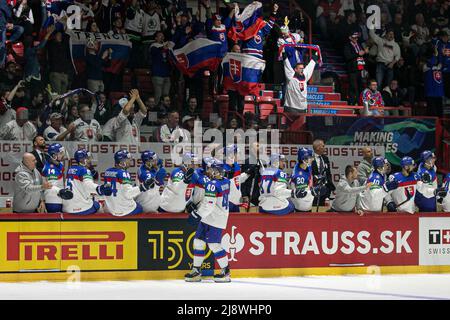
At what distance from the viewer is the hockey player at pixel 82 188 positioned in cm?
1639

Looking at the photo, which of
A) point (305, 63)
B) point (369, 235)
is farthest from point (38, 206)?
point (305, 63)

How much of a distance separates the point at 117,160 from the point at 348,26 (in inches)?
398

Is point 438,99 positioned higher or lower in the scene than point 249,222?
higher

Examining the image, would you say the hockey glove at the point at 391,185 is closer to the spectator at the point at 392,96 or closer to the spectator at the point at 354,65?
the spectator at the point at 392,96

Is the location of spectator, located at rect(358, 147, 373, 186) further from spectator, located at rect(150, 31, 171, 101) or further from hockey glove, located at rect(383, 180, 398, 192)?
spectator, located at rect(150, 31, 171, 101)

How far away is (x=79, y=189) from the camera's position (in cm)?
1652

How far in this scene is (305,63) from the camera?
24.3 m

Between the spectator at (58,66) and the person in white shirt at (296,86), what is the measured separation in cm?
468

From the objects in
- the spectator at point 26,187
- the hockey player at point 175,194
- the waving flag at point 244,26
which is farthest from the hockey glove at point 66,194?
→ the waving flag at point 244,26

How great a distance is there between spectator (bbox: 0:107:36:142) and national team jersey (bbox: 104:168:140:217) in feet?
7.74

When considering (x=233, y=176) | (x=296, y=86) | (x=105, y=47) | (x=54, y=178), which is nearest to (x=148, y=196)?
(x=54, y=178)

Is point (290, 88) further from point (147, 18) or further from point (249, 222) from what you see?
point (249, 222)

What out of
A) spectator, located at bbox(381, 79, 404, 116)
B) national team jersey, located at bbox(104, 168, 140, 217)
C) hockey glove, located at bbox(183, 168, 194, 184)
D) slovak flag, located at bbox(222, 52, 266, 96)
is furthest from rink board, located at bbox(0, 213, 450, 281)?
spectator, located at bbox(381, 79, 404, 116)

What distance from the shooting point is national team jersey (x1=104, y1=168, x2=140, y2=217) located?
16594 millimetres
